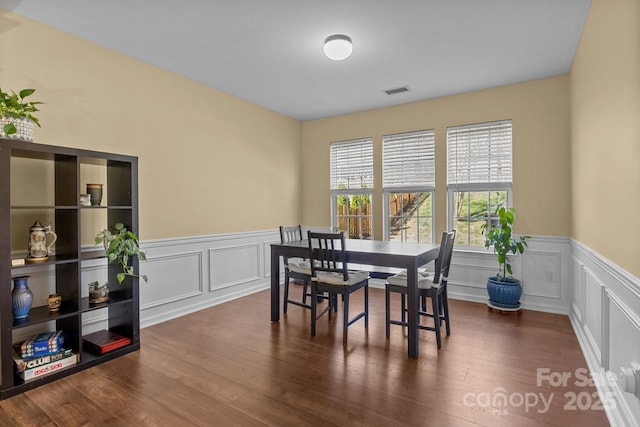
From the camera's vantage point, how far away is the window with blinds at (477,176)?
413 centimetres

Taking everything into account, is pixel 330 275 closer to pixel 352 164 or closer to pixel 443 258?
pixel 443 258

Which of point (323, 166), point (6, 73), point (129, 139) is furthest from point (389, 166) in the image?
point (6, 73)

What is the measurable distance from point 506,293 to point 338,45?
3.17 metres

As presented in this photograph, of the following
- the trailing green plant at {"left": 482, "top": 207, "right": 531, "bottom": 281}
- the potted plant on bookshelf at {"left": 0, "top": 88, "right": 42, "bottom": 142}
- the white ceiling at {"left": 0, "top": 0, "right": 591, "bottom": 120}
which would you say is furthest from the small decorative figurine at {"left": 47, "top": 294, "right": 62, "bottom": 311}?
the trailing green plant at {"left": 482, "top": 207, "right": 531, "bottom": 281}

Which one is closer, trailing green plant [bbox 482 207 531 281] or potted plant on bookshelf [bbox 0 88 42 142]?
potted plant on bookshelf [bbox 0 88 42 142]

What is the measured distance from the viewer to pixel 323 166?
18.3 feet

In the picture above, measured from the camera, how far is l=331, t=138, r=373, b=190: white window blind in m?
5.18

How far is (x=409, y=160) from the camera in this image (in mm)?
4789

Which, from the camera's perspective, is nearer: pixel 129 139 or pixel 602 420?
pixel 602 420

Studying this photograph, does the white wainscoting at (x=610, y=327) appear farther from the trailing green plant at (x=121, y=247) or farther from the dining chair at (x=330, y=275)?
the trailing green plant at (x=121, y=247)

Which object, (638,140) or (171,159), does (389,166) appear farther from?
(638,140)

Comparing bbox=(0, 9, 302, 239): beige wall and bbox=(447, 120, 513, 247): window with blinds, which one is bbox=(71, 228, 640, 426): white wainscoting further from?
bbox=(447, 120, 513, 247): window with blinds

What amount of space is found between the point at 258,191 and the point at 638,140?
4.16 metres

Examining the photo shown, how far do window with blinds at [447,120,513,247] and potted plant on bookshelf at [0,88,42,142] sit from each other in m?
→ 4.37
